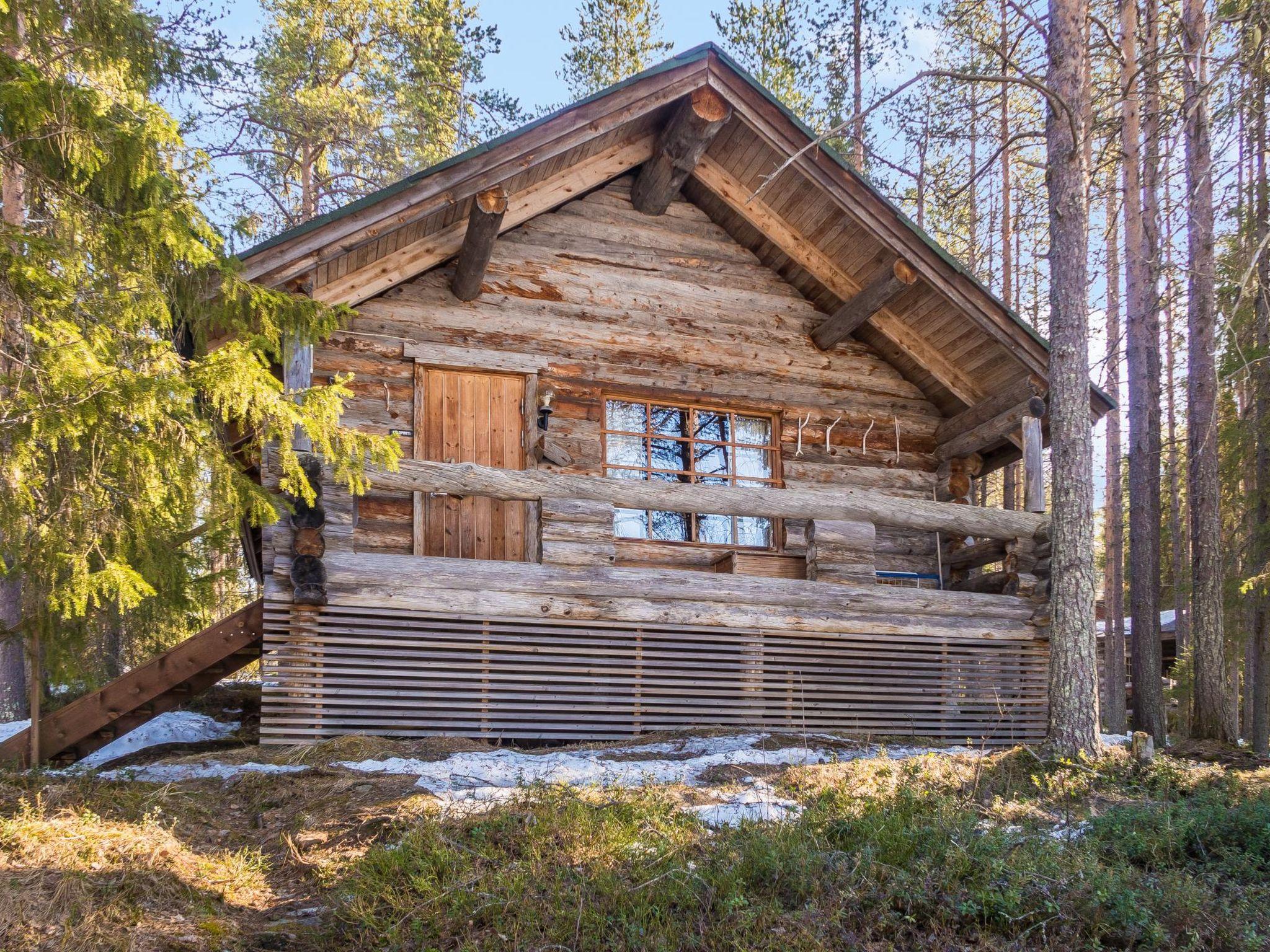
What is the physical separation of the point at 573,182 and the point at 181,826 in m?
7.51

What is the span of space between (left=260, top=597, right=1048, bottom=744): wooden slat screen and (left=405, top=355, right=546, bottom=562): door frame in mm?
1579

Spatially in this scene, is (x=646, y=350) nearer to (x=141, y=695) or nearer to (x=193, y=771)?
(x=141, y=695)

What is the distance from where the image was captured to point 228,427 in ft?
33.3

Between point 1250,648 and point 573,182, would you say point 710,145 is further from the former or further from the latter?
point 1250,648

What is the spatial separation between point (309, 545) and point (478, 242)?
353cm

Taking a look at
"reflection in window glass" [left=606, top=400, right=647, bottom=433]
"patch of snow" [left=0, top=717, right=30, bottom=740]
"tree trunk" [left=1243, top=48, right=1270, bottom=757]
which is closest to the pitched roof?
"reflection in window glass" [left=606, top=400, right=647, bottom=433]

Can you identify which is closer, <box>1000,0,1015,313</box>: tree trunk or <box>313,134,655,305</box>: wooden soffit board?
<box>313,134,655,305</box>: wooden soffit board

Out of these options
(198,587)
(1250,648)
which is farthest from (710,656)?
(1250,648)

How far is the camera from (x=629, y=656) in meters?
9.36

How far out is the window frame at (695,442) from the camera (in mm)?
11508

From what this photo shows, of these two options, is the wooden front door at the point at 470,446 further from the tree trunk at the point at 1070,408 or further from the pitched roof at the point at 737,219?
the tree trunk at the point at 1070,408

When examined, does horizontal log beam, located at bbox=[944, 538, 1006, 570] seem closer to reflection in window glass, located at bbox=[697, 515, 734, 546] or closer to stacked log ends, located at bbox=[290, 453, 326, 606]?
reflection in window glass, located at bbox=[697, 515, 734, 546]

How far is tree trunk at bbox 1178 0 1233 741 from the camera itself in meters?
12.1

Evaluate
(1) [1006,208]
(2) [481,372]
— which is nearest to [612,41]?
(1) [1006,208]
